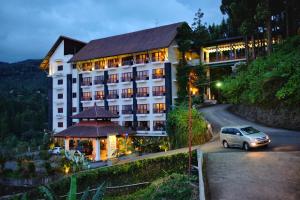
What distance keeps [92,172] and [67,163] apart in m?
7.78

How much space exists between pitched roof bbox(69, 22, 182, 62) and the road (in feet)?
91.1

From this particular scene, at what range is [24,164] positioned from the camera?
131 feet

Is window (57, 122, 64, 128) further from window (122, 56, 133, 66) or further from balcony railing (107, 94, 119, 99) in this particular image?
window (122, 56, 133, 66)

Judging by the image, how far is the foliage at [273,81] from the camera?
30.1 meters

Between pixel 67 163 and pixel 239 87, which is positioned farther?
pixel 239 87

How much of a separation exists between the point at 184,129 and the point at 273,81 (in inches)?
420

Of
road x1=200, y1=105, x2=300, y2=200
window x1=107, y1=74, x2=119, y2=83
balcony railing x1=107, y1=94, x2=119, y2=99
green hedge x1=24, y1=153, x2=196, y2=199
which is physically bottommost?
green hedge x1=24, y1=153, x2=196, y2=199

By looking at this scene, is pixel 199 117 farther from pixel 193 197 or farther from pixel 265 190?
pixel 265 190

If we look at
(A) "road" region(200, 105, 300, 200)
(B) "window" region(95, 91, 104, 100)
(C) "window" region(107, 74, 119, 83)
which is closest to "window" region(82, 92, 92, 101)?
(B) "window" region(95, 91, 104, 100)

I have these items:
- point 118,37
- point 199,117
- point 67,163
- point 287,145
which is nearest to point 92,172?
point 67,163

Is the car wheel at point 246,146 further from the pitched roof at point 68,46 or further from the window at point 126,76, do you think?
the pitched roof at point 68,46

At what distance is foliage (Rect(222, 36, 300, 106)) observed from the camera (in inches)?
1184

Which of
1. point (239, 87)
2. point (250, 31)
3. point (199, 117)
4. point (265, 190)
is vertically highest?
point (250, 31)

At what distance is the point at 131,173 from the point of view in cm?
2836
